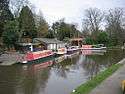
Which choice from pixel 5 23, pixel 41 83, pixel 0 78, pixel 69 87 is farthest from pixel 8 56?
pixel 69 87

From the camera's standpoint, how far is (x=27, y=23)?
202 ft

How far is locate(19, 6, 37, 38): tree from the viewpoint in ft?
199

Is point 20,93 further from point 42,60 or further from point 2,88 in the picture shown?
point 42,60

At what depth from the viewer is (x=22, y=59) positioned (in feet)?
123

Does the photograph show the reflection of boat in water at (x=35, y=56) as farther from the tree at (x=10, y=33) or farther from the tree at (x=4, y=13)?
the tree at (x=4, y=13)

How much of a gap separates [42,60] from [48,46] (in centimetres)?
1567

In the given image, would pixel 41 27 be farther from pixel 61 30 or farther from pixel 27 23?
pixel 61 30

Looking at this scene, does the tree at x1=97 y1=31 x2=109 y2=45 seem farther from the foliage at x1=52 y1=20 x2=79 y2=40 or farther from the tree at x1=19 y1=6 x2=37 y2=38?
the tree at x1=19 y1=6 x2=37 y2=38

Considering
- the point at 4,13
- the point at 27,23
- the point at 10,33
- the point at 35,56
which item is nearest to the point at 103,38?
the point at 27,23

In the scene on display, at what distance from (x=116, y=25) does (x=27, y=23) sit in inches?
1546

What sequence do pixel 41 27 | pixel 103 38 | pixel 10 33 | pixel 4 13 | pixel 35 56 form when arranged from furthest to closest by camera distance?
pixel 103 38, pixel 41 27, pixel 4 13, pixel 10 33, pixel 35 56

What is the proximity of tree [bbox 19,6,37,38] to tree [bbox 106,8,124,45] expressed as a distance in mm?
35765

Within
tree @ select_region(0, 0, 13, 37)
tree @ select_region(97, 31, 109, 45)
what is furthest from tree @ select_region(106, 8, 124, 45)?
tree @ select_region(0, 0, 13, 37)

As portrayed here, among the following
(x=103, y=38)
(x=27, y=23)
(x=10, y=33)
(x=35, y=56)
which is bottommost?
(x=35, y=56)
